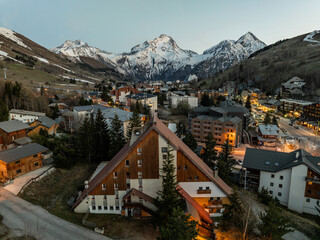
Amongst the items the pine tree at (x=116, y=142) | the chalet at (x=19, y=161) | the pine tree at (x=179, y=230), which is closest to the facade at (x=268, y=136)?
the pine tree at (x=116, y=142)

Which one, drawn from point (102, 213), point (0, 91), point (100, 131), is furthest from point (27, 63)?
point (102, 213)

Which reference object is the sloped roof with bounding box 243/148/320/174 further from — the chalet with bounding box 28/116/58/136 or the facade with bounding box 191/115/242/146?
the chalet with bounding box 28/116/58/136

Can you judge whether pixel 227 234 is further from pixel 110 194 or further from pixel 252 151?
pixel 252 151

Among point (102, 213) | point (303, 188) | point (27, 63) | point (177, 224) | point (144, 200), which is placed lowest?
point (303, 188)

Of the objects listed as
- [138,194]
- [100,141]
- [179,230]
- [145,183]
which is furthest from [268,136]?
[179,230]

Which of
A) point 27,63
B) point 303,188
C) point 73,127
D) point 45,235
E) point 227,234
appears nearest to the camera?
point 45,235

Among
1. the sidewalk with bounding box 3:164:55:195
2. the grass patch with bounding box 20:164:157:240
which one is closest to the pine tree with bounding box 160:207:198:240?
the grass patch with bounding box 20:164:157:240
